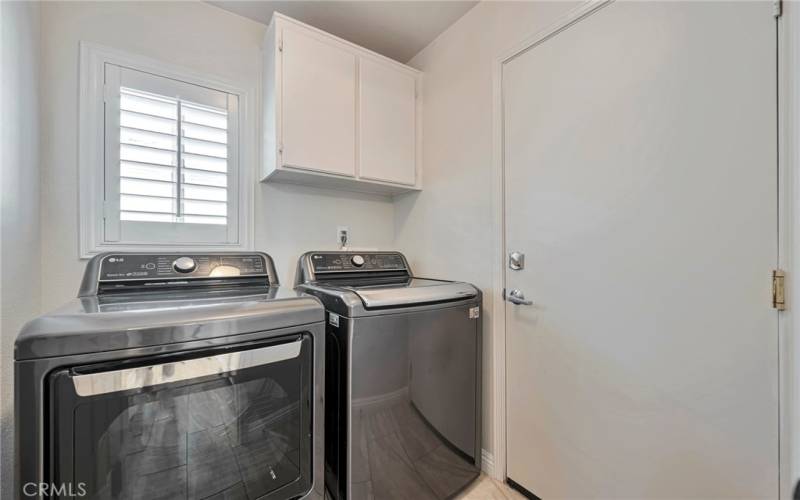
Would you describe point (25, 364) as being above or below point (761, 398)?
above

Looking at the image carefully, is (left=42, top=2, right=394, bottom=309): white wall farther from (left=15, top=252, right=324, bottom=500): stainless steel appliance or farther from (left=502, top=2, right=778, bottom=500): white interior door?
(left=502, top=2, right=778, bottom=500): white interior door

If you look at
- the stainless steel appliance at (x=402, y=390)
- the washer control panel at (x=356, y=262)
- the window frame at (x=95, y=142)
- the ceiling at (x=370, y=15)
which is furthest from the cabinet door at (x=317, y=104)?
the stainless steel appliance at (x=402, y=390)

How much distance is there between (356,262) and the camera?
1.93 meters

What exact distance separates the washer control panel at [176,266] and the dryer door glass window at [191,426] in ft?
2.23

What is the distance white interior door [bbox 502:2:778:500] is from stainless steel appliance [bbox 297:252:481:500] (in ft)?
0.82

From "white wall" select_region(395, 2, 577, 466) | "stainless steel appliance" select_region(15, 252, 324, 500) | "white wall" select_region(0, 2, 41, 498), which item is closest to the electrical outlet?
"white wall" select_region(395, 2, 577, 466)

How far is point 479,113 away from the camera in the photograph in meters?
1.77

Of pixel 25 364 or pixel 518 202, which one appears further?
pixel 518 202

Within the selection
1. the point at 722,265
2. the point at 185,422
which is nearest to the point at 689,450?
the point at 722,265

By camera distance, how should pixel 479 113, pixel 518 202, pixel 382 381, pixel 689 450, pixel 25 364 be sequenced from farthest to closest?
1. pixel 479 113
2. pixel 518 202
3. pixel 382 381
4. pixel 689 450
5. pixel 25 364

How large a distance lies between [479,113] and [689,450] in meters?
1.66

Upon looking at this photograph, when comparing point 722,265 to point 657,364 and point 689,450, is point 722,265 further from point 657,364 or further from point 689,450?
point 689,450

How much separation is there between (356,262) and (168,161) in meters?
1.11

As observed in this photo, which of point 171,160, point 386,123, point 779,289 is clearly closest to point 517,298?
point 779,289
